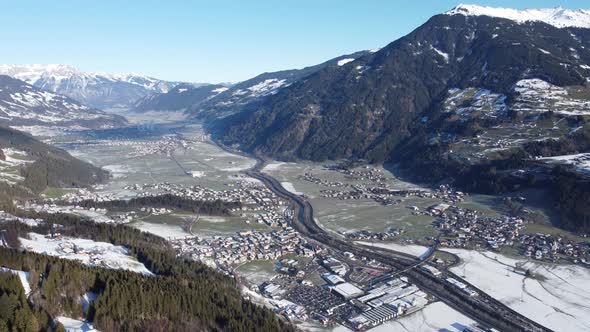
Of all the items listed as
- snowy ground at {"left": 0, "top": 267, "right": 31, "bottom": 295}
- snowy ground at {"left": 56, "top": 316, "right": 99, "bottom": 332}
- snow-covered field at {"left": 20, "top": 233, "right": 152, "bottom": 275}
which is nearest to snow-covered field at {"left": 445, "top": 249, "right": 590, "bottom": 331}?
snow-covered field at {"left": 20, "top": 233, "right": 152, "bottom": 275}

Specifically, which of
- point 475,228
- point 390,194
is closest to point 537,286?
point 475,228

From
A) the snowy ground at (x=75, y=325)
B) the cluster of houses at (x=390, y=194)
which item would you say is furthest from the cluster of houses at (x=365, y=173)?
the snowy ground at (x=75, y=325)

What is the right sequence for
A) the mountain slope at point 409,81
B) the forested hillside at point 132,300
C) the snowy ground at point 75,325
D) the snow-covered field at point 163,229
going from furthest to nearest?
the mountain slope at point 409,81 < the snow-covered field at point 163,229 < the forested hillside at point 132,300 < the snowy ground at point 75,325

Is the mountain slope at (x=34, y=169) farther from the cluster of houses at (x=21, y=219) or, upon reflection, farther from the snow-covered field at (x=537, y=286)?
the snow-covered field at (x=537, y=286)

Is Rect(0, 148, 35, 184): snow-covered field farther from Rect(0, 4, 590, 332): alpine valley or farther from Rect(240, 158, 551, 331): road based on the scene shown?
Rect(240, 158, 551, 331): road

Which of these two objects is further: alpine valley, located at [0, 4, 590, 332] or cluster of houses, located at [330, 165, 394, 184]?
cluster of houses, located at [330, 165, 394, 184]

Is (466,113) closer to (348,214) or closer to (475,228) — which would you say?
(348,214)

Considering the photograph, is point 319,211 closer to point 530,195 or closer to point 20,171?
point 530,195
